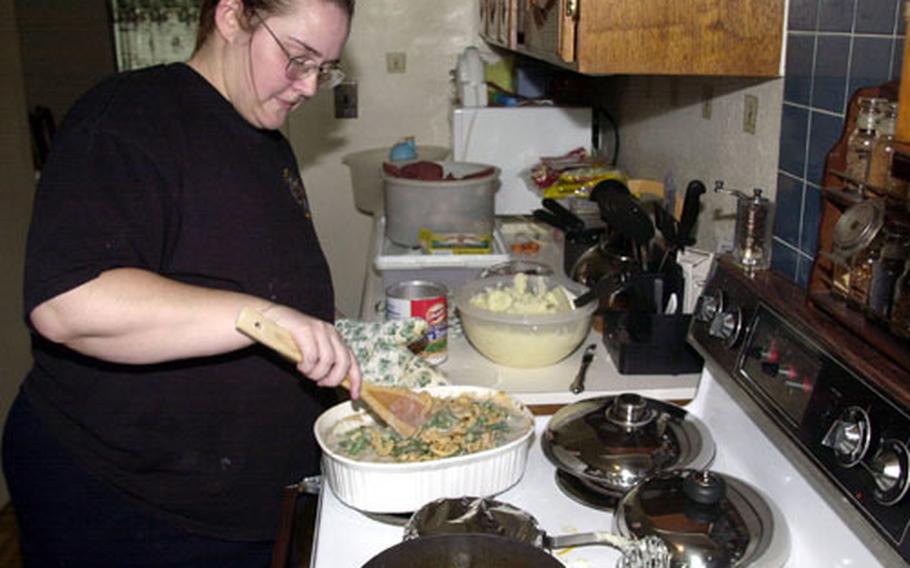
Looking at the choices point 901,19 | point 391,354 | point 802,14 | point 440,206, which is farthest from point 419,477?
point 440,206

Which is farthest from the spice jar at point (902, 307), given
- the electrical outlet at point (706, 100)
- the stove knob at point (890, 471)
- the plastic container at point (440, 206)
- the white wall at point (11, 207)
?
the white wall at point (11, 207)

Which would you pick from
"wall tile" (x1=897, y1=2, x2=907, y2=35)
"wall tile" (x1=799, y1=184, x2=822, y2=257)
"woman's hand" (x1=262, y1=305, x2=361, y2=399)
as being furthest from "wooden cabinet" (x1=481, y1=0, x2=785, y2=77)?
"woman's hand" (x1=262, y1=305, x2=361, y2=399)

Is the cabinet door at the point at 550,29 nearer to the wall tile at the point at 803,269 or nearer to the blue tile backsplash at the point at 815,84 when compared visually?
the blue tile backsplash at the point at 815,84

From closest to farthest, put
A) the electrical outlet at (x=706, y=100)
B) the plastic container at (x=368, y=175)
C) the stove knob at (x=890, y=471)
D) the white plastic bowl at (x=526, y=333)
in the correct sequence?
the stove knob at (x=890, y=471) → the white plastic bowl at (x=526, y=333) → the electrical outlet at (x=706, y=100) → the plastic container at (x=368, y=175)

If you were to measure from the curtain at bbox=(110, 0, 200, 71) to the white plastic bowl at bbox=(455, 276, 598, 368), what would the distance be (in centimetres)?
244

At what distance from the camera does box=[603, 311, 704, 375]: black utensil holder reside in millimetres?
1525

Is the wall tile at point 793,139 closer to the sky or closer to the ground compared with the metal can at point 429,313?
closer to the sky

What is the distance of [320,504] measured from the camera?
1146mm

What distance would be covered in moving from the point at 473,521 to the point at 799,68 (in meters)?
0.85

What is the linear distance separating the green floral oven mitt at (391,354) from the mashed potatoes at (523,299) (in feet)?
0.75

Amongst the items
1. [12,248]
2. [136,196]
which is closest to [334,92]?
[12,248]

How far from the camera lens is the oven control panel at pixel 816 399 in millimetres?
815

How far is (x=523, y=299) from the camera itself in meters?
1.68

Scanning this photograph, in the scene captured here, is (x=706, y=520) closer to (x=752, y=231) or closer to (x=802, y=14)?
(x=752, y=231)
